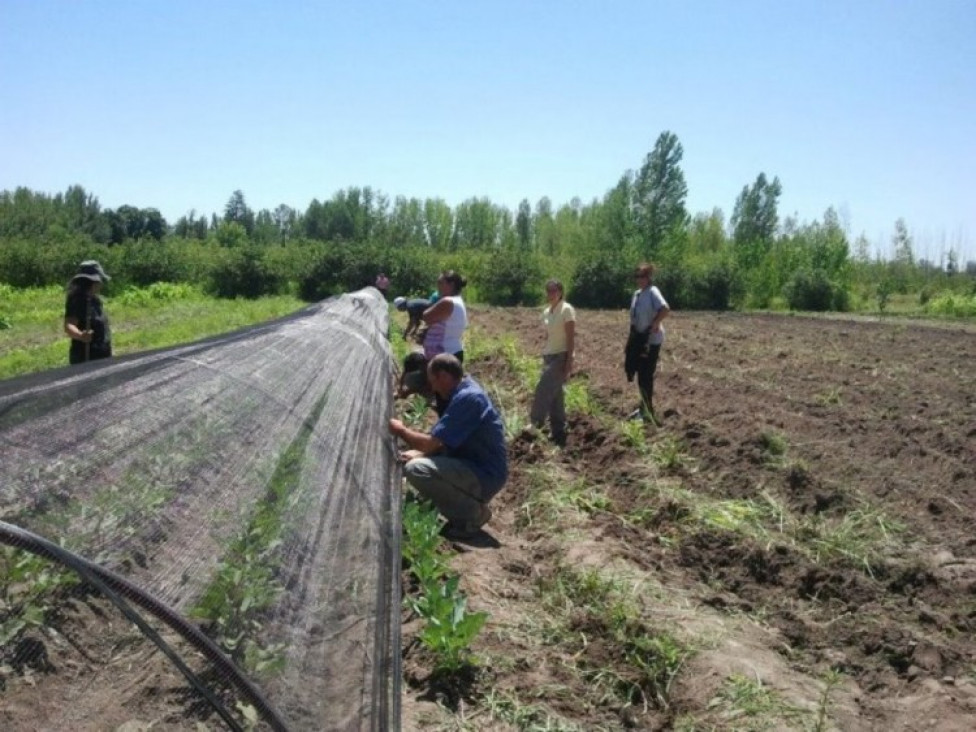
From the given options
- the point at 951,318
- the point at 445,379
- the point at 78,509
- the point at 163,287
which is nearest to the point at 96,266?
the point at 445,379

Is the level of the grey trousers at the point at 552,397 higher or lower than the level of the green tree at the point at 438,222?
lower

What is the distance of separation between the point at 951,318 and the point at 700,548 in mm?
29511

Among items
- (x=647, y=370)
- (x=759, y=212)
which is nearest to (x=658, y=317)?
(x=647, y=370)

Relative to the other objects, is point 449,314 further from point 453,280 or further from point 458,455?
point 458,455

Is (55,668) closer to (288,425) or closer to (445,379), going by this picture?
(288,425)

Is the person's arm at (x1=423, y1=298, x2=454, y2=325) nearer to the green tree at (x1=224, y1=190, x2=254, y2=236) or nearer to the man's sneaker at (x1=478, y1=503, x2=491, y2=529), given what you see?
the man's sneaker at (x1=478, y1=503, x2=491, y2=529)

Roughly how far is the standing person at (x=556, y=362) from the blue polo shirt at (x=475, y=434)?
2557 millimetres

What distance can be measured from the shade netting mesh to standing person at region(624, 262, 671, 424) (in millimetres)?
5501

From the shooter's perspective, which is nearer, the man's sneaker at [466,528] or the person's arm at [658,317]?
the man's sneaker at [466,528]

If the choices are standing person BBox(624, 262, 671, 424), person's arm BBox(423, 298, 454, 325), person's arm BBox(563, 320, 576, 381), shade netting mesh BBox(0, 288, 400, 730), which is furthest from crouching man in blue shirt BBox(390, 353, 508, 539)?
standing person BBox(624, 262, 671, 424)

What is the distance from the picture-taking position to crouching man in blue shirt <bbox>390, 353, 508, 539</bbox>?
5.28 meters

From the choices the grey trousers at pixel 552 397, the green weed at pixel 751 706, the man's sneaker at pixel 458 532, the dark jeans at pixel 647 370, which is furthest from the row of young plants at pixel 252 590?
the dark jeans at pixel 647 370

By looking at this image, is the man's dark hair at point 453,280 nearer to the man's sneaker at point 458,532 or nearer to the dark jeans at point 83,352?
the man's sneaker at point 458,532

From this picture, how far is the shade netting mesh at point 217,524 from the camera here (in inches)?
72.2
